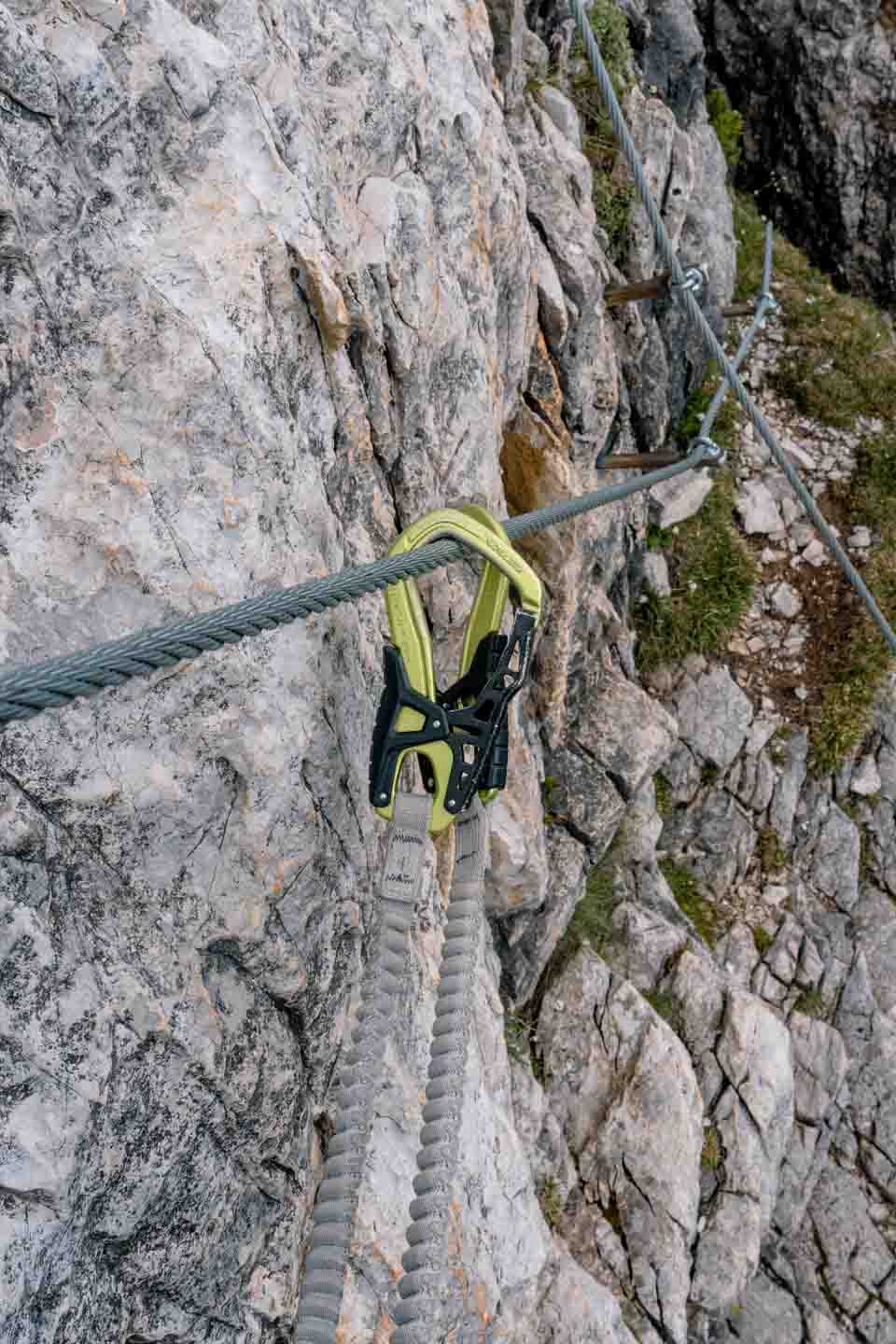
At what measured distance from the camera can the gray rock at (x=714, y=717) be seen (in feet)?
30.4

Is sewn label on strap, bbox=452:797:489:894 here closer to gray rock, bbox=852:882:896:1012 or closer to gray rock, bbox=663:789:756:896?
gray rock, bbox=663:789:756:896

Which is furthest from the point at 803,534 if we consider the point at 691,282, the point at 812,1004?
the point at 691,282

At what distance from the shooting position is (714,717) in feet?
30.8

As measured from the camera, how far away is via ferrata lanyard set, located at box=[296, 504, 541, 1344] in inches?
93.7

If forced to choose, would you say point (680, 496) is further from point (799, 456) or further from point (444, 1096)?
point (444, 1096)

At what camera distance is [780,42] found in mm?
12180

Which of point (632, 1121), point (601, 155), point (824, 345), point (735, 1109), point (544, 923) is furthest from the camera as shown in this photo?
point (824, 345)

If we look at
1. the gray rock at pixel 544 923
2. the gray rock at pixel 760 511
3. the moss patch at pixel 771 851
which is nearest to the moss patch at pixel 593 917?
the gray rock at pixel 544 923

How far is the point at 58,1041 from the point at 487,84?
15.2 ft

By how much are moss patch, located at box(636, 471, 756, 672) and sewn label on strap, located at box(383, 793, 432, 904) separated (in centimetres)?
710

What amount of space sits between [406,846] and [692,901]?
6928 millimetres

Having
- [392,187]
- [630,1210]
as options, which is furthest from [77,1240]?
[630,1210]

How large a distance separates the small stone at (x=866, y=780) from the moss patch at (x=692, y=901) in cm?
199

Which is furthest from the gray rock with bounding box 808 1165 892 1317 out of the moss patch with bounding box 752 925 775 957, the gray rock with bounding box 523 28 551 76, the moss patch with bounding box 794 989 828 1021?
the gray rock with bounding box 523 28 551 76
